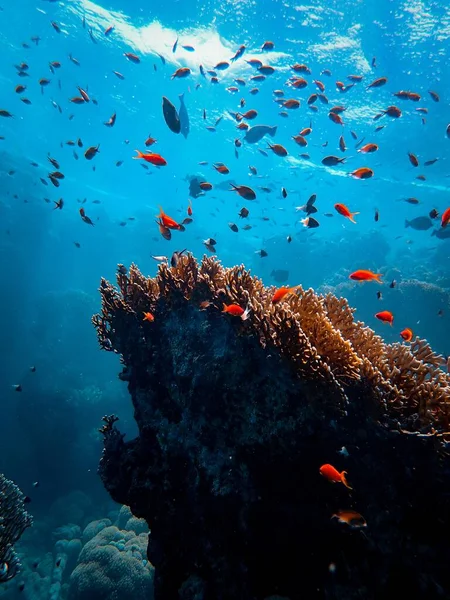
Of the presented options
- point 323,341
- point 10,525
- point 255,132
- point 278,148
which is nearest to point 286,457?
point 323,341

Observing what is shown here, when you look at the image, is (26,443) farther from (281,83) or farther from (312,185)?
(312,185)

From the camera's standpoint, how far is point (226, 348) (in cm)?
382

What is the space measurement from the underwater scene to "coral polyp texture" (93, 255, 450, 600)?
0.06 ft

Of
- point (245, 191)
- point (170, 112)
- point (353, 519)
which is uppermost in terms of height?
point (245, 191)

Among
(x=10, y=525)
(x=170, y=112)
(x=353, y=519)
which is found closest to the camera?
(x=353, y=519)

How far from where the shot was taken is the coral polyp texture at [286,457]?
2.78m

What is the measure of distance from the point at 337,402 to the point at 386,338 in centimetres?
1381

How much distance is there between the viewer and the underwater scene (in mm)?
2994

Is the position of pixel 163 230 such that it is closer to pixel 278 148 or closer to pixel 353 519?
pixel 278 148

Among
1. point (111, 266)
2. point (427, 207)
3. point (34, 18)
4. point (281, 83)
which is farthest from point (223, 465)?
point (427, 207)

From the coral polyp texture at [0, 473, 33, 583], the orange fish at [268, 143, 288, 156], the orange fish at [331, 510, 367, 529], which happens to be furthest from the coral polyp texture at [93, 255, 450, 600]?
the orange fish at [268, 143, 288, 156]

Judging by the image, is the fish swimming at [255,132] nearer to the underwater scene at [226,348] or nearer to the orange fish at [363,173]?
the underwater scene at [226,348]

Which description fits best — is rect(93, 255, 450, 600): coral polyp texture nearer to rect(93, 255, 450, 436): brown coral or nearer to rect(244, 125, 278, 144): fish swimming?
rect(93, 255, 450, 436): brown coral

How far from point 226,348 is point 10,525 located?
5818 mm
